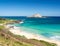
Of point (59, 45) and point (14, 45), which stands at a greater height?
point (14, 45)

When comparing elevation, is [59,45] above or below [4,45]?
below

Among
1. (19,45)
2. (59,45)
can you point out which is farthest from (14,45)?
(59,45)

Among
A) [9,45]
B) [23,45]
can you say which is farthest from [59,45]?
[9,45]

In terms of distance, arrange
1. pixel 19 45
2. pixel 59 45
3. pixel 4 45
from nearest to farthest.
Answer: pixel 4 45
pixel 19 45
pixel 59 45

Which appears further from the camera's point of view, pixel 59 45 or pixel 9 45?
pixel 59 45

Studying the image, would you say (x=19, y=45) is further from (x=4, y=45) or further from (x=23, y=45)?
(x=4, y=45)

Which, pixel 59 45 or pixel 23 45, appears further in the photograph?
pixel 59 45

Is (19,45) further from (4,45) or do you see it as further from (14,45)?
(4,45)

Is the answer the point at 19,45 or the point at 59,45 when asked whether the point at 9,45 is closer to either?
the point at 19,45

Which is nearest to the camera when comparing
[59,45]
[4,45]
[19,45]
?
[4,45]
